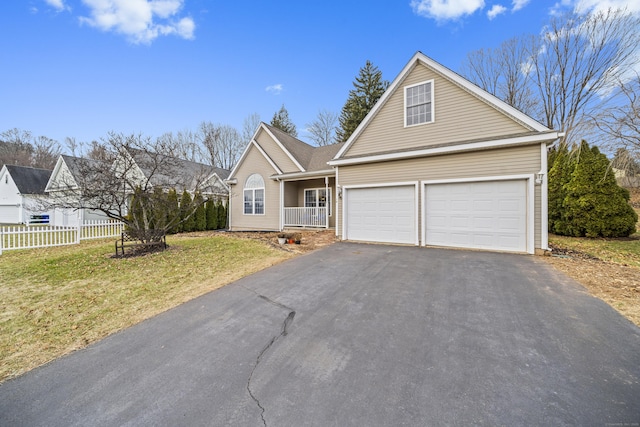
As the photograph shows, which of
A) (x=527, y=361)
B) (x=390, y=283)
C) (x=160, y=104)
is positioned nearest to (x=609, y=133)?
(x=390, y=283)

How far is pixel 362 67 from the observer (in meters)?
27.7

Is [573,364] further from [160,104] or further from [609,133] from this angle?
[160,104]

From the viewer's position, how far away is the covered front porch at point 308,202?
44.3 feet

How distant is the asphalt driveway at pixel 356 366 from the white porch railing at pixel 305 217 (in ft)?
30.0

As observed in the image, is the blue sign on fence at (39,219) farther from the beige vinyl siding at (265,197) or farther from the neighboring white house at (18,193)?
the beige vinyl siding at (265,197)

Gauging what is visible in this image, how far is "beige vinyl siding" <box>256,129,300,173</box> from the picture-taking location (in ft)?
46.7

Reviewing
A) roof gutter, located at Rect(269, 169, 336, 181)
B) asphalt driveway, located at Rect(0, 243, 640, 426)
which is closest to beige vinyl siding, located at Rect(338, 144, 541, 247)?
roof gutter, located at Rect(269, 169, 336, 181)

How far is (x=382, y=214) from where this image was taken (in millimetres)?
9461

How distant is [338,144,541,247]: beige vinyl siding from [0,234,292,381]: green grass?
445 centimetres

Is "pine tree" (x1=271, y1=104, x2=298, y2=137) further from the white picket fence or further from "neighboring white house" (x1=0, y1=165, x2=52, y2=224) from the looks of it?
"neighboring white house" (x1=0, y1=165, x2=52, y2=224)

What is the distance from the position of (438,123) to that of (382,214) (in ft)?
12.1

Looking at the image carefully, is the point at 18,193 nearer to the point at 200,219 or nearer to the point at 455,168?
the point at 200,219

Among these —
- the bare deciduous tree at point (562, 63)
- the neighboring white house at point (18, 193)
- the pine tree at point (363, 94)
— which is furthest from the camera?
the pine tree at point (363, 94)

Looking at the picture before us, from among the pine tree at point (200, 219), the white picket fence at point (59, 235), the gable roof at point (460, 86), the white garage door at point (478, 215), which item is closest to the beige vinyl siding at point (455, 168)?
the white garage door at point (478, 215)
